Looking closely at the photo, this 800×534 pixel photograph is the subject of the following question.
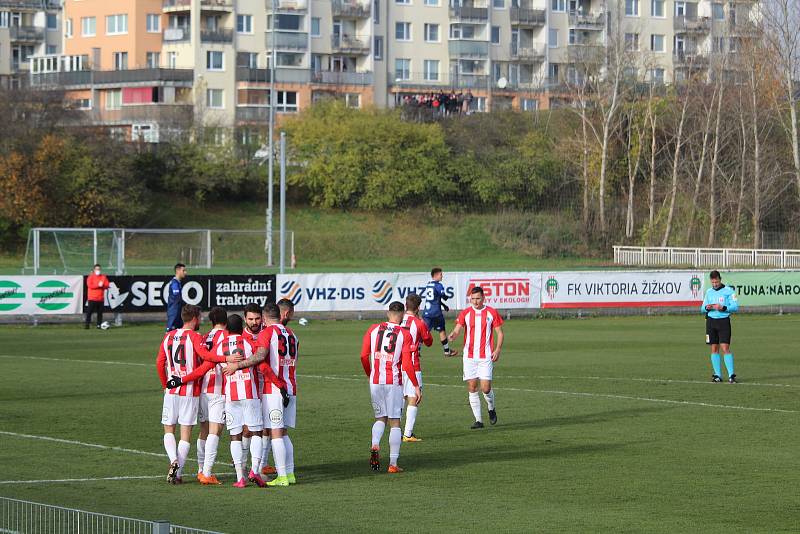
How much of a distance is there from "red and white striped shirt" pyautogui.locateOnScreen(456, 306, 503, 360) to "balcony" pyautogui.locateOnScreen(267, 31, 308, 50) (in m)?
79.6

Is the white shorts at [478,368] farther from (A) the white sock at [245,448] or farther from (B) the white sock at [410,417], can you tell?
(A) the white sock at [245,448]

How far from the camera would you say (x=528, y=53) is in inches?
4151

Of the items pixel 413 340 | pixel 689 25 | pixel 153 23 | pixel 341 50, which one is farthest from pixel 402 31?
pixel 413 340

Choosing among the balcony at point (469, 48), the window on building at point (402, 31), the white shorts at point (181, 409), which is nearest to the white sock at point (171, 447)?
the white shorts at point (181, 409)

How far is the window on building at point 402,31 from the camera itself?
3984 inches

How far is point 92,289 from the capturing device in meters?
38.6

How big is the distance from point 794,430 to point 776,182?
64.4m

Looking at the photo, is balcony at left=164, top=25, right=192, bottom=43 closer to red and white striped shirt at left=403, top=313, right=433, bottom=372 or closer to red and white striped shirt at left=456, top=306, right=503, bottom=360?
red and white striped shirt at left=456, top=306, right=503, bottom=360

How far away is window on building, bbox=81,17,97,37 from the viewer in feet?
325

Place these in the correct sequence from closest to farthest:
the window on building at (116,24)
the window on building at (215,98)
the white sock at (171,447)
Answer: the white sock at (171,447)
the window on building at (215,98)
the window on building at (116,24)

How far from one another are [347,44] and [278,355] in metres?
86.6

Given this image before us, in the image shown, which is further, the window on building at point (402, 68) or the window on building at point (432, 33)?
the window on building at point (432, 33)

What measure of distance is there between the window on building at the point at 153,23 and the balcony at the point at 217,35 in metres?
5.65

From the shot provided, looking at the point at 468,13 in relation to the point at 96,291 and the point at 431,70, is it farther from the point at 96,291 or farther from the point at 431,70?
the point at 96,291
